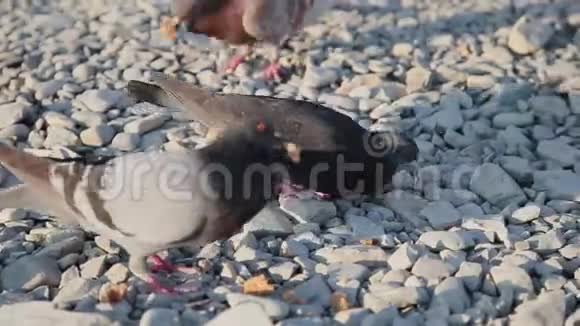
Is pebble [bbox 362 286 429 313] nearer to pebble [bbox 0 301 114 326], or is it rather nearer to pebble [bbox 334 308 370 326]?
pebble [bbox 334 308 370 326]

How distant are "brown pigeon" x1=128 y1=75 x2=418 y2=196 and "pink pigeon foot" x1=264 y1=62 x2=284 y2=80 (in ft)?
3.92

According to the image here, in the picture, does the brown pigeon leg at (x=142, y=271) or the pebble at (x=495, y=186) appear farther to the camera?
the pebble at (x=495, y=186)

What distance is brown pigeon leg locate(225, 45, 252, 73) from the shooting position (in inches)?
192

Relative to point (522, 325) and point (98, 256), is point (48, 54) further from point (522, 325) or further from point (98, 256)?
point (522, 325)

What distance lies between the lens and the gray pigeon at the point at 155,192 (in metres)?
2.82

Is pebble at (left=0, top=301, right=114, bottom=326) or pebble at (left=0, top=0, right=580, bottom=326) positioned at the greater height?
pebble at (left=0, top=0, right=580, bottom=326)

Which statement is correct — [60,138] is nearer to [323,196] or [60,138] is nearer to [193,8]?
[193,8]

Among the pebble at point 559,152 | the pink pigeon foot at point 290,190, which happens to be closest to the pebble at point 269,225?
the pink pigeon foot at point 290,190

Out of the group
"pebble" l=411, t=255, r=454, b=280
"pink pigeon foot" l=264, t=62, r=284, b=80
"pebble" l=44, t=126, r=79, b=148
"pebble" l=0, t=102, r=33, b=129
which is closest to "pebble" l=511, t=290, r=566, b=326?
"pebble" l=411, t=255, r=454, b=280

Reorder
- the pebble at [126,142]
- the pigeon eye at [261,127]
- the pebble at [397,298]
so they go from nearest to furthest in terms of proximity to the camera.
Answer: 1. the pebble at [397,298]
2. the pigeon eye at [261,127]
3. the pebble at [126,142]

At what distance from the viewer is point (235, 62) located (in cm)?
491

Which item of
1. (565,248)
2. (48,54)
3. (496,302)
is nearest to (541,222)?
(565,248)

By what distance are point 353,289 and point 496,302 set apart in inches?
18.6

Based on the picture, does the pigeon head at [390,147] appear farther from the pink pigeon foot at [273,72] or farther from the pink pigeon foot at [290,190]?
the pink pigeon foot at [273,72]
